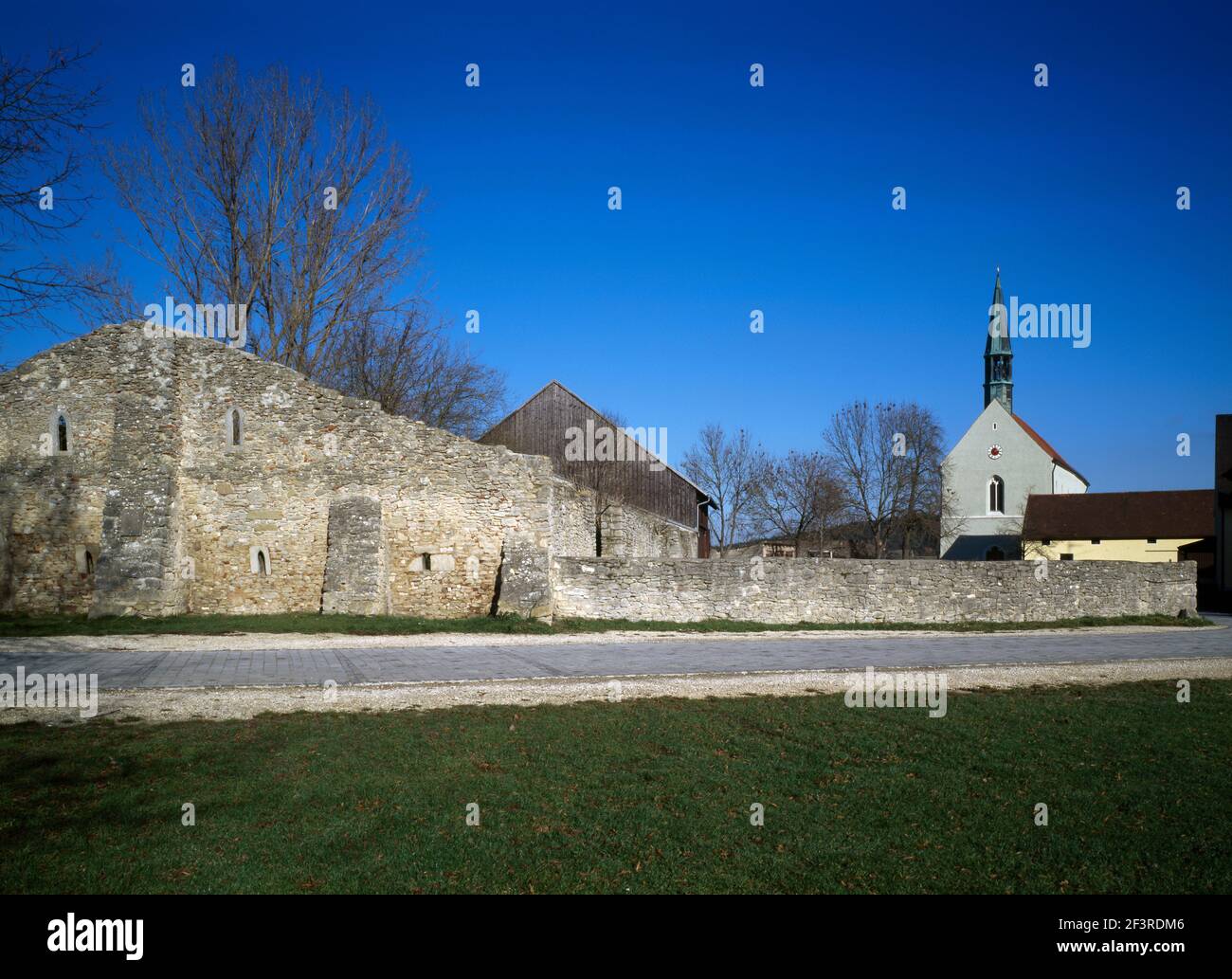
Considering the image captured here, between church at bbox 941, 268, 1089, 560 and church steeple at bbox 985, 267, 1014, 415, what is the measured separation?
5.14 metres

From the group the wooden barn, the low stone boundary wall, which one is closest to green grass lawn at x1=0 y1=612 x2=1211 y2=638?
the low stone boundary wall

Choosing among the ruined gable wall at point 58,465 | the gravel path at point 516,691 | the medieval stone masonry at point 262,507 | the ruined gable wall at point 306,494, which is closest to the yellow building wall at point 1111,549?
the medieval stone masonry at point 262,507

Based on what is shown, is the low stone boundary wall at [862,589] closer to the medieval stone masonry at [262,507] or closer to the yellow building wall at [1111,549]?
the medieval stone masonry at [262,507]

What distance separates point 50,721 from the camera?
8.62 metres

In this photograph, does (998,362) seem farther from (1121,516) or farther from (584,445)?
(584,445)

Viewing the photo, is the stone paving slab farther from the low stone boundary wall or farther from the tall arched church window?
the tall arched church window

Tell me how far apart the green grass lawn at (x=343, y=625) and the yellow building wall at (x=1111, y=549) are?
35.0 meters

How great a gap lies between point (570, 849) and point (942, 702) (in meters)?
7.08

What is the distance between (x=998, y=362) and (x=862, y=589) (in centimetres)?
5357

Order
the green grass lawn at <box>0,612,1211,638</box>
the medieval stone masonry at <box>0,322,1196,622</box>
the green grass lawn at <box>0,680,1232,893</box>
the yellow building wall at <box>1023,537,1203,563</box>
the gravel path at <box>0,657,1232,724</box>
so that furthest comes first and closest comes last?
1. the yellow building wall at <box>1023,537,1203,563</box>
2. the medieval stone masonry at <box>0,322,1196,622</box>
3. the green grass lawn at <box>0,612,1211,638</box>
4. the gravel path at <box>0,657,1232,724</box>
5. the green grass lawn at <box>0,680,1232,893</box>

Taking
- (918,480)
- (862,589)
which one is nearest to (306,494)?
(862,589)

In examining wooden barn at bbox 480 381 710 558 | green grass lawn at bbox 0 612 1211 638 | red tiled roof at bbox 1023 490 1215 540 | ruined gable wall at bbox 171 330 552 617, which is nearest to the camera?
green grass lawn at bbox 0 612 1211 638

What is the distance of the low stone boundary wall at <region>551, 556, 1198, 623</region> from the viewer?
Result: 69.2 ft

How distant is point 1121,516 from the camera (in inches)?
2104
